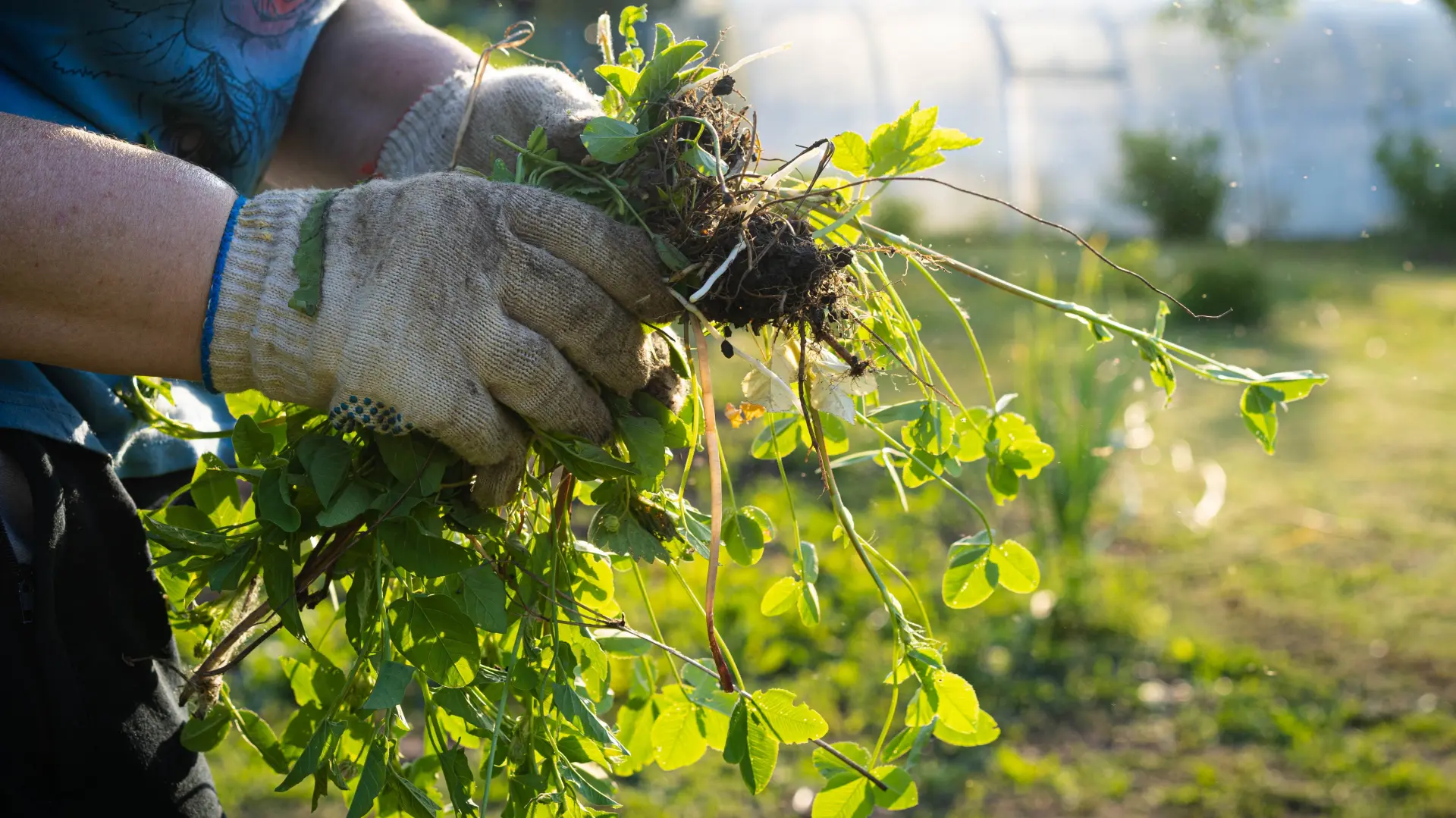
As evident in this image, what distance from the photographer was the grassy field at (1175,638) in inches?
114

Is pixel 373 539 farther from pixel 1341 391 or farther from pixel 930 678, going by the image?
pixel 1341 391

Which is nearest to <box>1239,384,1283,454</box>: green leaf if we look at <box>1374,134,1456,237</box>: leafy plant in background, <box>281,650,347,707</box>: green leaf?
<box>281,650,347,707</box>: green leaf

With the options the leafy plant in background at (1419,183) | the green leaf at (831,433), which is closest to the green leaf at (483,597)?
the green leaf at (831,433)

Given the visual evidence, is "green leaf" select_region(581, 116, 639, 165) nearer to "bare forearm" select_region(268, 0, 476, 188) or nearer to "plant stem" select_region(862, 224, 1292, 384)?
"plant stem" select_region(862, 224, 1292, 384)

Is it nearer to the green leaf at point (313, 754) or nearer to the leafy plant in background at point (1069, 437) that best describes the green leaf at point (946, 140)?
the green leaf at point (313, 754)

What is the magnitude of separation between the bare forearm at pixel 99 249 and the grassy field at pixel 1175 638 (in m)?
1.09

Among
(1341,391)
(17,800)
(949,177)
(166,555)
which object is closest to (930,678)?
(166,555)

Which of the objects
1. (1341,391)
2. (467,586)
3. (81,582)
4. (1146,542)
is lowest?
(1341,391)

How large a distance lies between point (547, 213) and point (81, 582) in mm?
653

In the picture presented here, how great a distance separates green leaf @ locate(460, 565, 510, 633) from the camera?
111 cm

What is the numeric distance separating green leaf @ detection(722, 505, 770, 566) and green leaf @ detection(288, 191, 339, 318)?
51 centimetres

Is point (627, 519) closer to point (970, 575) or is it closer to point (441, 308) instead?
point (441, 308)

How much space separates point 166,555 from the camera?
4.00 ft

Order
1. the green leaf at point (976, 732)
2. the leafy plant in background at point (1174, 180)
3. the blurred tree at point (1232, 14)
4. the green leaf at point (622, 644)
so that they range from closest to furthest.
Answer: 1. the green leaf at point (976, 732)
2. the green leaf at point (622, 644)
3. the blurred tree at point (1232, 14)
4. the leafy plant in background at point (1174, 180)
